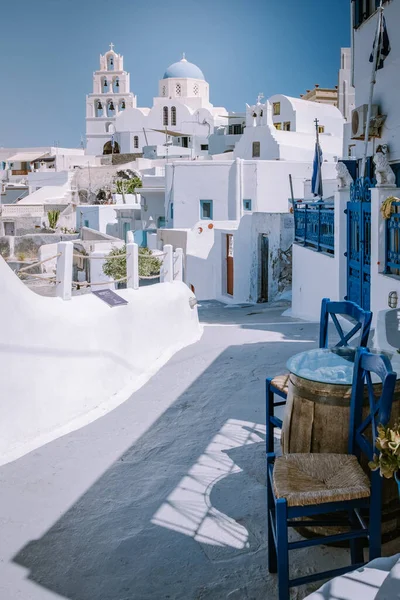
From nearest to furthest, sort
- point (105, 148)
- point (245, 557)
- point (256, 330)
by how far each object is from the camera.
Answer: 1. point (245, 557)
2. point (256, 330)
3. point (105, 148)

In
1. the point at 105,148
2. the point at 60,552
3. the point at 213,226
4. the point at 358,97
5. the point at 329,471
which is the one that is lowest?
the point at 60,552

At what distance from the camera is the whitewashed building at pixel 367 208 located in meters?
8.69

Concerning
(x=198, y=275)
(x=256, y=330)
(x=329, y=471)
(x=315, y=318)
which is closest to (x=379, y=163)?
(x=256, y=330)

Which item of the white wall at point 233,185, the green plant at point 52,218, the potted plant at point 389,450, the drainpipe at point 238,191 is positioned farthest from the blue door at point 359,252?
the green plant at point 52,218

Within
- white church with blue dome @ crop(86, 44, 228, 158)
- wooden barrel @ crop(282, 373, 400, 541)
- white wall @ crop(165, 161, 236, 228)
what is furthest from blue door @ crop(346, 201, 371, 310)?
white church with blue dome @ crop(86, 44, 228, 158)

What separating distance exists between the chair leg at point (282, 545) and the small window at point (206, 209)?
27568 mm

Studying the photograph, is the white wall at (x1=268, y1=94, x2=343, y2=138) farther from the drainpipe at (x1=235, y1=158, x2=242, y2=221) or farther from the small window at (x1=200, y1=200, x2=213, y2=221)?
the small window at (x1=200, y1=200, x2=213, y2=221)

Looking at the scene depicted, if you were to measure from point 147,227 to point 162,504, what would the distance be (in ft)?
101

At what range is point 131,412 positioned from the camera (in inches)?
252

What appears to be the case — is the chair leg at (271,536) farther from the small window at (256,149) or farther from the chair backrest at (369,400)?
the small window at (256,149)

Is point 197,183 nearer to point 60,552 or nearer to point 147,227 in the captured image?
point 147,227

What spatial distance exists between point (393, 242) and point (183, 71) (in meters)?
58.1

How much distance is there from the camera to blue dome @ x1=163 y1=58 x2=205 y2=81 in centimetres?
6206

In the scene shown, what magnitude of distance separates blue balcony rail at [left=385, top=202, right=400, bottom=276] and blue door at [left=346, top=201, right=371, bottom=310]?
1067 millimetres
